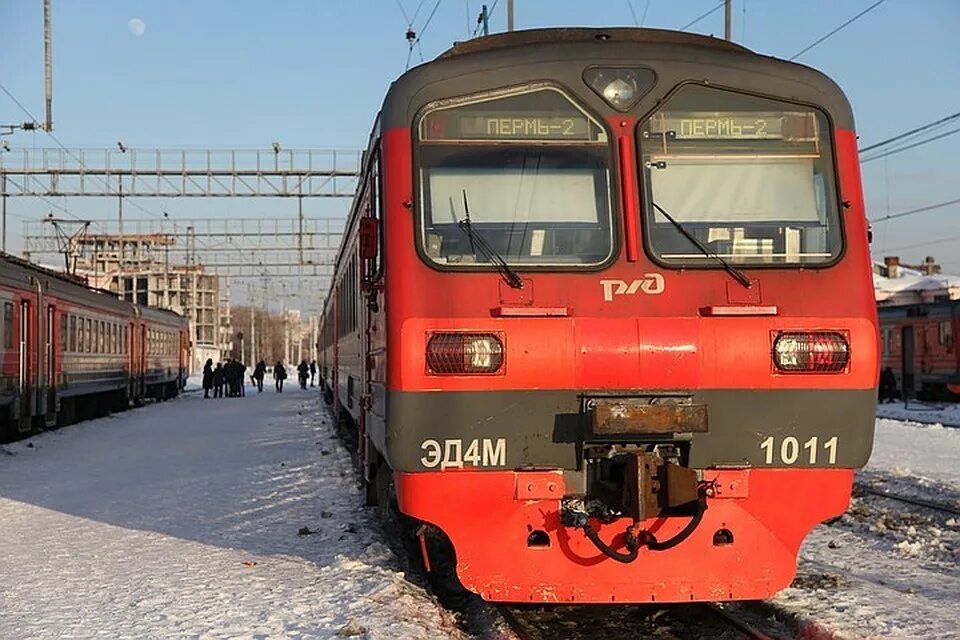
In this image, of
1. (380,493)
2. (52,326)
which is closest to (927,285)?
(52,326)

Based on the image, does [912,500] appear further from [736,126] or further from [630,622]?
[736,126]

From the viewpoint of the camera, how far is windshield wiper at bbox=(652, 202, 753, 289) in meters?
5.53

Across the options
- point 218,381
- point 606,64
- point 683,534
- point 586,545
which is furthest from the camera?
point 218,381

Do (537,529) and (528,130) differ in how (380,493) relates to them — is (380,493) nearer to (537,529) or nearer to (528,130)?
(537,529)

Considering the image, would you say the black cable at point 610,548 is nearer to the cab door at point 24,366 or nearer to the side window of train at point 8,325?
the side window of train at point 8,325

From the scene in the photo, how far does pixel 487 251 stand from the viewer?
5.54 m

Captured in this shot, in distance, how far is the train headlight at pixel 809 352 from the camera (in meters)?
5.51

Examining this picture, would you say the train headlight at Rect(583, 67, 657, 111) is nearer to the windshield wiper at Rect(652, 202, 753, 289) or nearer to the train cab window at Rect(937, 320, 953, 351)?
the windshield wiper at Rect(652, 202, 753, 289)

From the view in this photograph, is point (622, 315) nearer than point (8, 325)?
Yes

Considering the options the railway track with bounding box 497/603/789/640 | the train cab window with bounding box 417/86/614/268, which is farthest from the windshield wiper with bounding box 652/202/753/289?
the railway track with bounding box 497/603/789/640

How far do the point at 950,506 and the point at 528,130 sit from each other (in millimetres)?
7096

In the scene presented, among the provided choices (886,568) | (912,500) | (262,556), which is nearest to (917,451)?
(912,500)

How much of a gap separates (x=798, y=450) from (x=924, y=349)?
2999 cm

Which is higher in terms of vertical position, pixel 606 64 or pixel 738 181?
pixel 606 64
